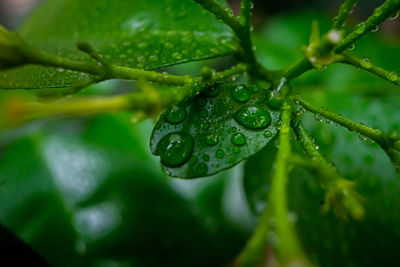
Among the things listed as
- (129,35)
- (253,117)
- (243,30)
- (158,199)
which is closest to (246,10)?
→ (243,30)

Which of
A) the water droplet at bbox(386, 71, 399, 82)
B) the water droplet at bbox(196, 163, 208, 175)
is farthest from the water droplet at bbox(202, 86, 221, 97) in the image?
Answer: the water droplet at bbox(386, 71, 399, 82)

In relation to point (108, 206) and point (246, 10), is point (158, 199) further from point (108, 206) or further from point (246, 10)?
point (246, 10)

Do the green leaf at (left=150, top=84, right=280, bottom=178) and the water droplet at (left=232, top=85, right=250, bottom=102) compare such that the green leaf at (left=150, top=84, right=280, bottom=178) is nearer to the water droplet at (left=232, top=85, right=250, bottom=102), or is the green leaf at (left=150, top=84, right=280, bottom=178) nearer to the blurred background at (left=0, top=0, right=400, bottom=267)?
the water droplet at (left=232, top=85, right=250, bottom=102)

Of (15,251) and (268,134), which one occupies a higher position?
(268,134)

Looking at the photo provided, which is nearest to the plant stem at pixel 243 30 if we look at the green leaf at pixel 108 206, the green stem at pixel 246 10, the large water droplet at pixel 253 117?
the green stem at pixel 246 10

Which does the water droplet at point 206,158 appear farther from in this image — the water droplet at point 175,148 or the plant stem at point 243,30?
the plant stem at point 243,30

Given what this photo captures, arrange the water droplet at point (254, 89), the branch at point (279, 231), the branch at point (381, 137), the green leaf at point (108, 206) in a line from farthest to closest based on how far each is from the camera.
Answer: the green leaf at point (108, 206) → the water droplet at point (254, 89) → the branch at point (381, 137) → the branch at point (279, 231)

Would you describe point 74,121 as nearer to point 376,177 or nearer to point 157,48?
point 157,48
